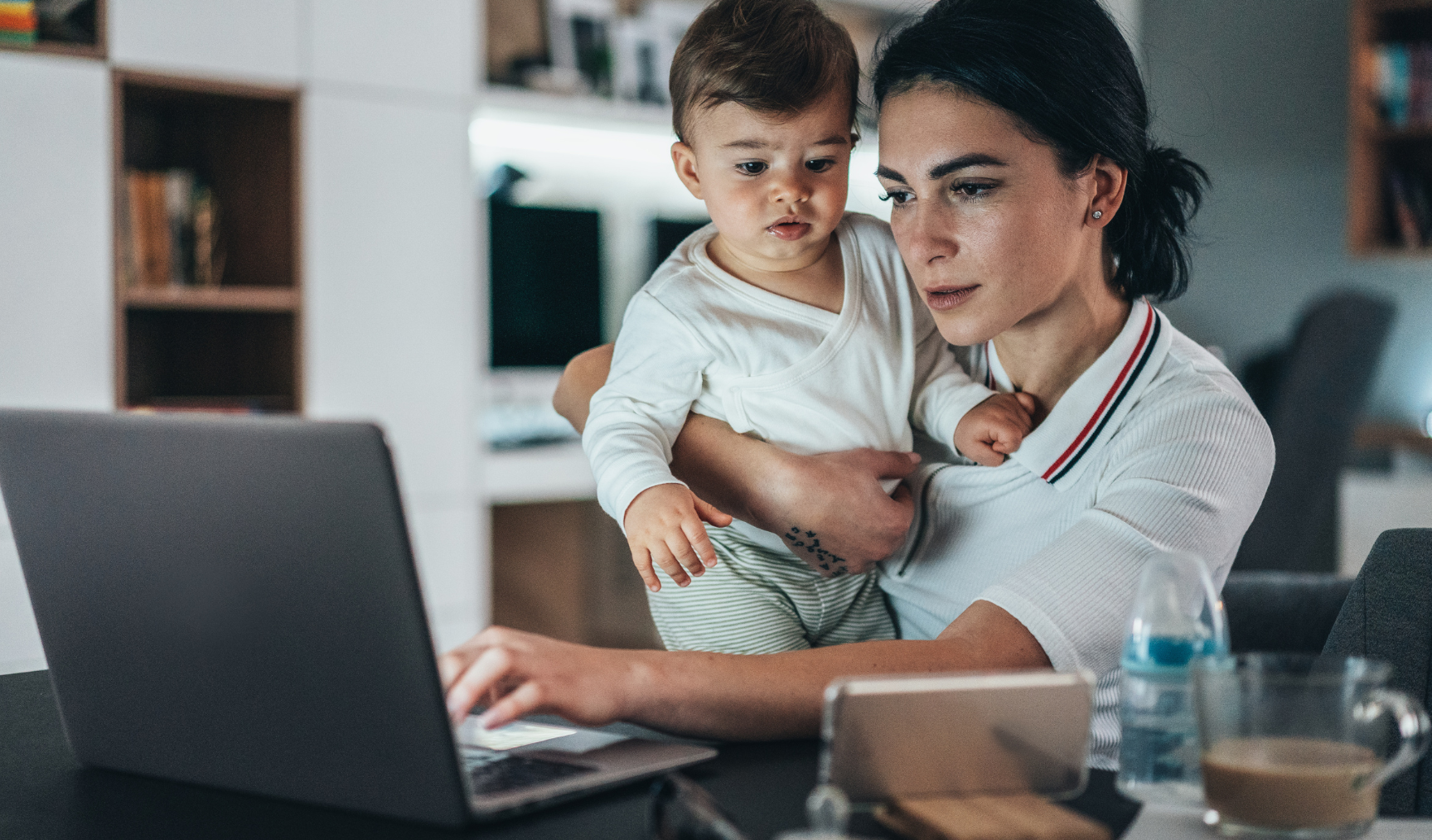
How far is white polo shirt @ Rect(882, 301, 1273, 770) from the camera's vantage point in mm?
990

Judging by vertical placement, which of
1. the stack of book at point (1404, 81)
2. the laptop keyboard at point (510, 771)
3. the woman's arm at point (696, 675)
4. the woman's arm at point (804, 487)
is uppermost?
the stack of book at point (1404, 81)

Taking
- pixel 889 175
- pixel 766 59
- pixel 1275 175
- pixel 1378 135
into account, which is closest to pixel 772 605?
pixel 889 175

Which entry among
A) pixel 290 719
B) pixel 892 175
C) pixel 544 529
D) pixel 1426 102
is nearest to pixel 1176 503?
pixel 892 175

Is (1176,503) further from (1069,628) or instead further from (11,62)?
(11,62)

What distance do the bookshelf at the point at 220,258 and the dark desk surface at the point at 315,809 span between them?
93.6 inches

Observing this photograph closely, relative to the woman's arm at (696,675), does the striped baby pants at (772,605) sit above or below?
below

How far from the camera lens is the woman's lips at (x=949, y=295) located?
3.92 ft

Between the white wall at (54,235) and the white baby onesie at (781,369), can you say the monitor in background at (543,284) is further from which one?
the white baby onesie at (781,369)

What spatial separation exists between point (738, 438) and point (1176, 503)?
450 mm

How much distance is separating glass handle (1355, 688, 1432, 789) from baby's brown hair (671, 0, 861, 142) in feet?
2.78

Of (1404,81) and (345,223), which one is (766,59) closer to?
(345,223)

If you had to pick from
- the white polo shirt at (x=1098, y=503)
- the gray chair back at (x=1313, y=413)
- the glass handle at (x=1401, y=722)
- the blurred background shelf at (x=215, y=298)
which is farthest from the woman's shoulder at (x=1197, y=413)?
the blurred background shelf at (x=215, y=298)

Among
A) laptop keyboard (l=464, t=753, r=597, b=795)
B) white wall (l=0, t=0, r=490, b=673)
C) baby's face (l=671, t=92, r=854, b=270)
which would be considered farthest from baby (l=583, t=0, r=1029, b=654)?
white wall (l=0, t=0, r=490, b=673)

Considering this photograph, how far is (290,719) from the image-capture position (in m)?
0.71
